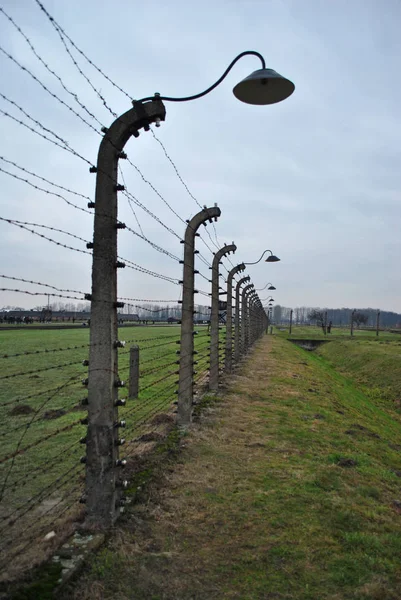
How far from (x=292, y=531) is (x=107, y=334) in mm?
2449

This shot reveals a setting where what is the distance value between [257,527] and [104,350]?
216 cm

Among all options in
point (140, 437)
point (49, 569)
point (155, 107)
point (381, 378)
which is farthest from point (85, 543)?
point (381, 378)

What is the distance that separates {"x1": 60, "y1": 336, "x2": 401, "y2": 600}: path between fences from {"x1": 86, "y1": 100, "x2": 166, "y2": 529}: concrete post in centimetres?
38

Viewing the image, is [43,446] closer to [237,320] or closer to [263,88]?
[263,88]

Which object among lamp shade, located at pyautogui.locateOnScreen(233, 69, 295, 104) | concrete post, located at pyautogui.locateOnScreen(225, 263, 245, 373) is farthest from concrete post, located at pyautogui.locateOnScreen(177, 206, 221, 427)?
concrete post, located at pyautogui.locateOnScreen(225, 263, 245, 373)

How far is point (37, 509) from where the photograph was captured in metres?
4.89

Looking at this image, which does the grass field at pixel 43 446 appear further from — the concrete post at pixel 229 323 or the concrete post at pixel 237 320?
the concrete post at pixel 237 320

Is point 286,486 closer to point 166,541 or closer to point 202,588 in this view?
point 166,541

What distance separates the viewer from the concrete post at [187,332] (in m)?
8.02

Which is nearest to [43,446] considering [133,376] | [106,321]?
[133,376]

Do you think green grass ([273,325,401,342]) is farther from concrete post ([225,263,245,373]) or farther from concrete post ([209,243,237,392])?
concrete post ([209,243,237,392])

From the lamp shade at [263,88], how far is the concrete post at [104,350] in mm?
1262

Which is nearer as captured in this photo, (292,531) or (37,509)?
(292,531)

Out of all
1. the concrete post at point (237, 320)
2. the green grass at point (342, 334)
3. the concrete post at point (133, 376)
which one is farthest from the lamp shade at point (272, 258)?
the green grass at point (342, 334)
